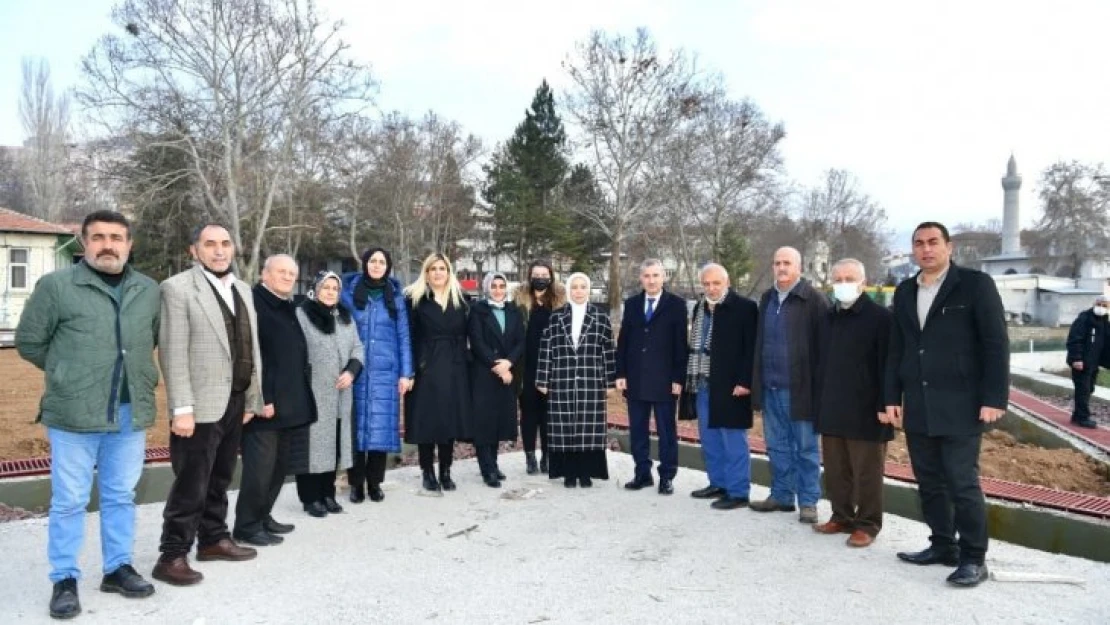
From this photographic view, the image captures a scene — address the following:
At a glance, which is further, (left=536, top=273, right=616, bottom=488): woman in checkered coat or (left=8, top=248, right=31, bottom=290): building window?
(left=8, top=248, right=31, bottom=290): building window

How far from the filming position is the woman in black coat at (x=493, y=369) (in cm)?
617

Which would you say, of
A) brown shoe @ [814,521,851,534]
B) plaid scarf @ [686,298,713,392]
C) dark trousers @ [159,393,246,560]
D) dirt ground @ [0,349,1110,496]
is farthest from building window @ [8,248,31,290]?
brown shoe @ [814,521,851,534]

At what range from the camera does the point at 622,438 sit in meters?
8.09

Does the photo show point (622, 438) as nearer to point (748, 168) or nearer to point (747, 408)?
point (747, 408)

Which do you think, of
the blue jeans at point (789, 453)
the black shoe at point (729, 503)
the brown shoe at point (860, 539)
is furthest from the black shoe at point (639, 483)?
the brown shoe at point (860, 539)

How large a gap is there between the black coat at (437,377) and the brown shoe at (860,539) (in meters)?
2.91

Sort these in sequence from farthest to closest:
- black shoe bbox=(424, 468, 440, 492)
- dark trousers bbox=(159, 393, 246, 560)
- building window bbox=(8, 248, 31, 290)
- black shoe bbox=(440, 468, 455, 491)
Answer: building window bbox=(8, 248, 31, 290) → black shoe bbox=(440, 468, 455, 491) → black shoe bbox=(424, 468, 440, 492) → dark trousers bbox=(159, 393, 246, 560)

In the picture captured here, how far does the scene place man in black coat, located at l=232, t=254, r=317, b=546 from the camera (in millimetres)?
4680

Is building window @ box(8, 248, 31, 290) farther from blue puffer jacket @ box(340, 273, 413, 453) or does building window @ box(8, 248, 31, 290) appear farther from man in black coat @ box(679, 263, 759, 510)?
man in black coat @ box(679, 263, 759, 510)

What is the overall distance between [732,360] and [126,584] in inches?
160

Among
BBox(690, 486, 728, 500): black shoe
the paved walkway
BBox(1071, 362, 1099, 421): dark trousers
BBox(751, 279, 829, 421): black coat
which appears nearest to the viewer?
the paved walkway

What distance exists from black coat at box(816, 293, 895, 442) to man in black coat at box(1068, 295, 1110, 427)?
7611 millimetres

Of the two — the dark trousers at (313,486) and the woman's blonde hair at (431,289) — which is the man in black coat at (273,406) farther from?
the woman's blonde hair at (431,289)

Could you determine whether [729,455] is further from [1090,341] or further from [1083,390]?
[1090,341]
